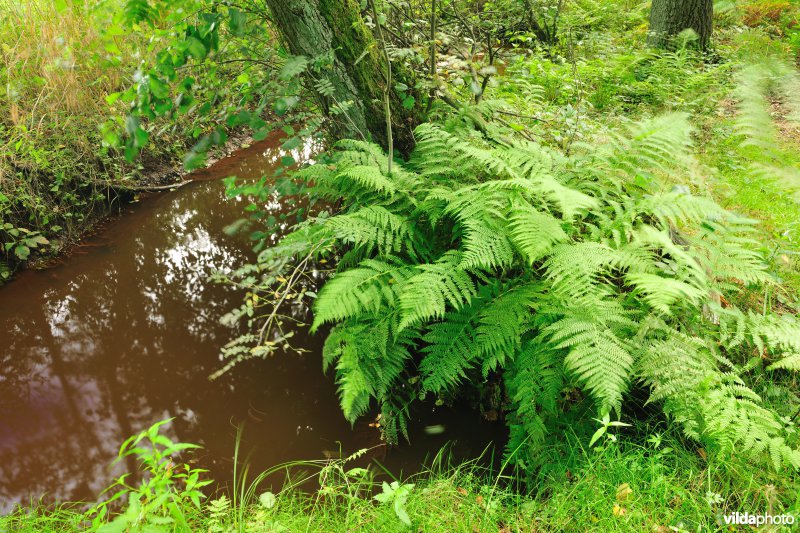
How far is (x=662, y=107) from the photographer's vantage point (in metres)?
3.98

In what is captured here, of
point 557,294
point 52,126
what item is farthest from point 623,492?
point 52,126

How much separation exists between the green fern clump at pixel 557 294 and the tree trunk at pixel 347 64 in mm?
506

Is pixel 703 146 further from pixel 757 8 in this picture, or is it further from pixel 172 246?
pixel 172 246

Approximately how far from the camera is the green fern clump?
6.38 ft

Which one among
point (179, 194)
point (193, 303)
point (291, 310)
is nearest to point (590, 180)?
point (291, 310)

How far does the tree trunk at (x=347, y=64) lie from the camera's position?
2752mm

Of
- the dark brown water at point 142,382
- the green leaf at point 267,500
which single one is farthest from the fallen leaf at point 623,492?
the green leaf at point 267,500

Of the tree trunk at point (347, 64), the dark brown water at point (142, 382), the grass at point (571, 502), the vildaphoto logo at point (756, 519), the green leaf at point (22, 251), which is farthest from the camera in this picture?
the green leaf at point (22, 251)

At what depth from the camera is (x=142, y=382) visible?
309 cm

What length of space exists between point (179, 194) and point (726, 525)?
5.48 m

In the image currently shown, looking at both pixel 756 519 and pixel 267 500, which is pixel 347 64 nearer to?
pixel 267 500

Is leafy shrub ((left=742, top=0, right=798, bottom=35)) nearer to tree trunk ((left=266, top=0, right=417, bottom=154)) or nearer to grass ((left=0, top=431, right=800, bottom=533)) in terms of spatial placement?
tree trunk ((left=266, top=0, right=417, bottom=154))

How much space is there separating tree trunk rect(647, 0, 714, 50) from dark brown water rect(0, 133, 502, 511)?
16.0ft

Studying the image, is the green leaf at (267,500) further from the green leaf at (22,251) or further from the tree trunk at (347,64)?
the green leaf at (22,251)
